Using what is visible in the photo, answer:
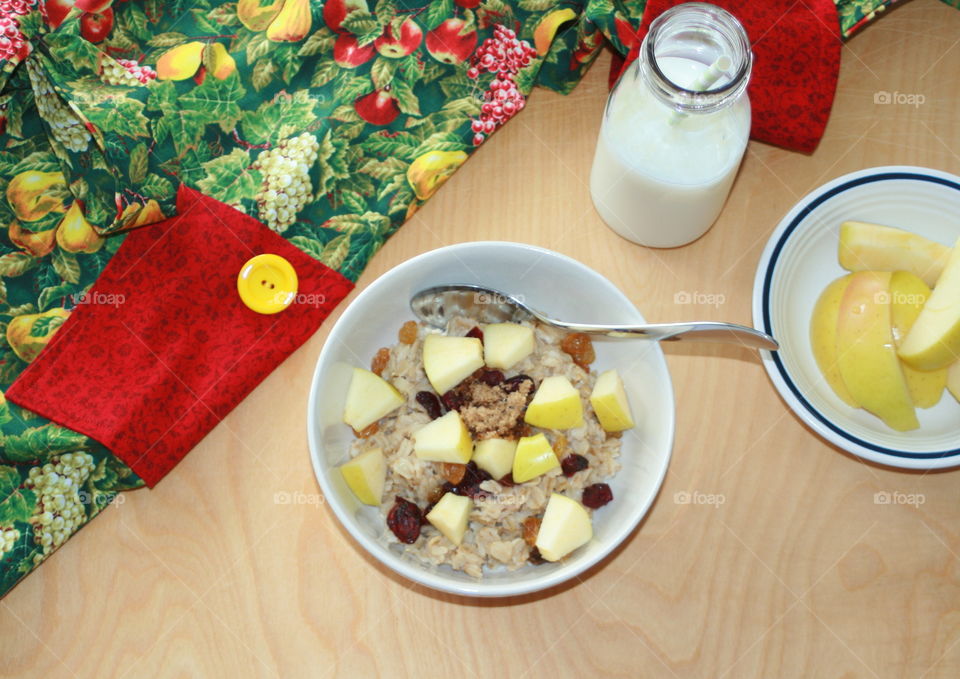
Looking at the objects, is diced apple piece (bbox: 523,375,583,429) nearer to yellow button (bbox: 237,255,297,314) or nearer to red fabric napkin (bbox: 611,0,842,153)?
yellow button (bbox: 237,255,297,314)

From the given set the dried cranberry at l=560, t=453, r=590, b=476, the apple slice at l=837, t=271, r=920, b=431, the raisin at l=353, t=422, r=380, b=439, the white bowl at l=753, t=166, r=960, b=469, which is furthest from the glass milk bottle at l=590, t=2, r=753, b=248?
the raisin at l=353, t=422, r=380, b=439

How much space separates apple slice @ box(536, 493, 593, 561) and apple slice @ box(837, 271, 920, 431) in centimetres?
43

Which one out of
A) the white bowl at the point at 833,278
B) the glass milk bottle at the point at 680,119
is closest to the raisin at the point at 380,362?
the glass milk bottle at the point at 680,119

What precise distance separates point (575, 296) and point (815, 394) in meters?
0.36

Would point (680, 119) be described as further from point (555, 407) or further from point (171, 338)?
point (171, 338)

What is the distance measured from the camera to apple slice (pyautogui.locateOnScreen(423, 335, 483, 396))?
1.04 meters

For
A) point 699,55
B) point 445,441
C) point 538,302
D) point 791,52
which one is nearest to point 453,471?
point 445,441

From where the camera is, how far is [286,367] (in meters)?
1.19

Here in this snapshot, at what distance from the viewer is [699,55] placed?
1045mm

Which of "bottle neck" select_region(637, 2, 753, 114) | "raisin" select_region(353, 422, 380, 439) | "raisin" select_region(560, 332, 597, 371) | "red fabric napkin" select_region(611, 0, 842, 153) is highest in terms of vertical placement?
"bottle neck" select_region(637, 2, 753, 114)

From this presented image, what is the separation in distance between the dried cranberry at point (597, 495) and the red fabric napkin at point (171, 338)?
1.48 ft

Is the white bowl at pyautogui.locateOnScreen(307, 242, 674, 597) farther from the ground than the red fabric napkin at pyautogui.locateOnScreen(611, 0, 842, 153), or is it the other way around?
A: the red fabric napkin at pyautogui.locateOnScreen(611, 0, 842, 153)

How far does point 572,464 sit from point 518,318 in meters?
0.21

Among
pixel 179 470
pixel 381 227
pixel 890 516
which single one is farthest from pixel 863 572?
pixel 179 470
